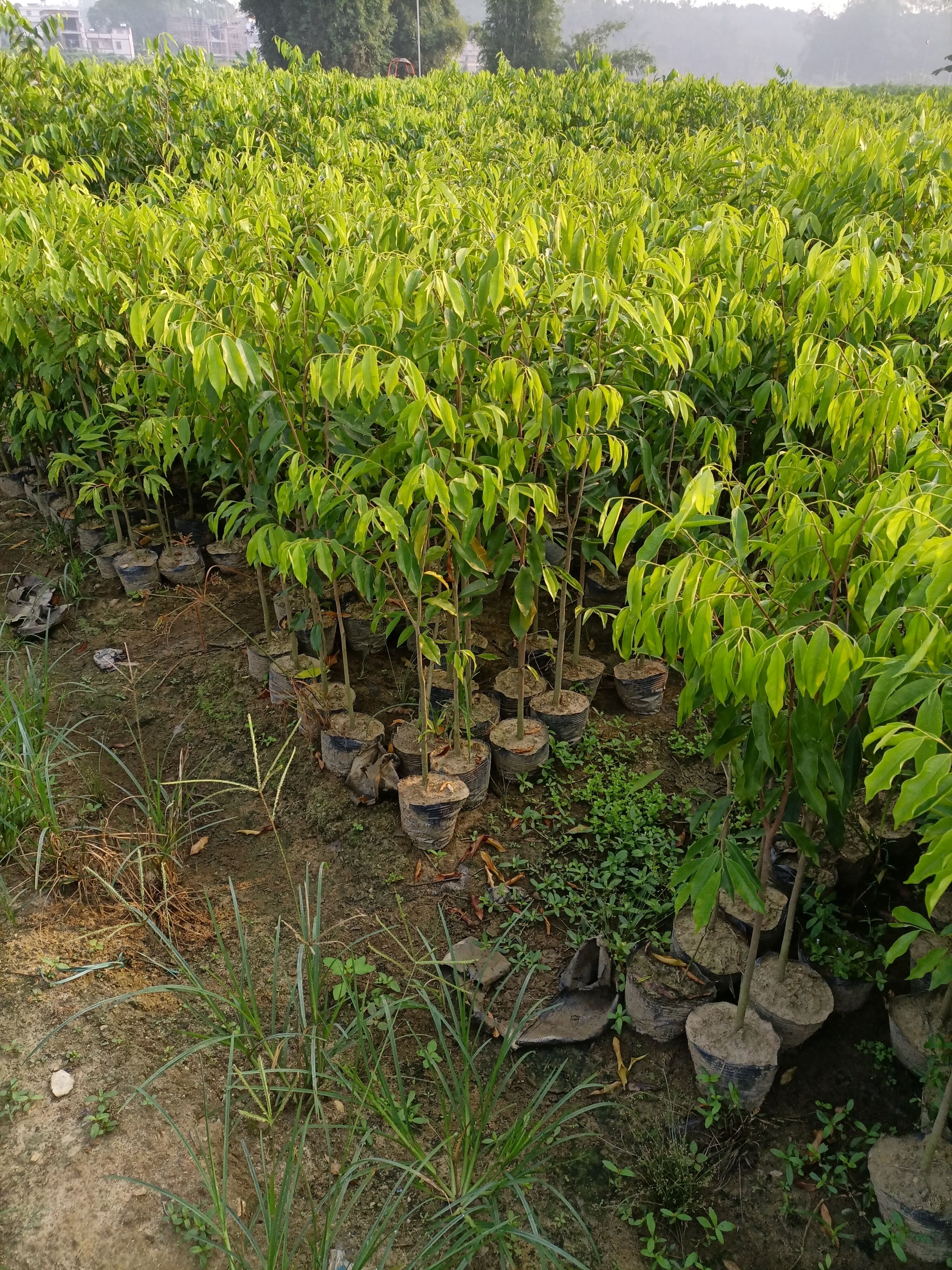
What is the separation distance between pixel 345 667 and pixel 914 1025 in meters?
1.85

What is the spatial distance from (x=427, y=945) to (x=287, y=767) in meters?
0.89

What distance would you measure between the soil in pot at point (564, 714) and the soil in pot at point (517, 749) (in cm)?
4

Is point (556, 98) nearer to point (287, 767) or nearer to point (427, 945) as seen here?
point (287, 767)

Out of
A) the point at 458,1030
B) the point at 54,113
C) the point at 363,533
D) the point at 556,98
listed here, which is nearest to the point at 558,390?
the point at 363,533

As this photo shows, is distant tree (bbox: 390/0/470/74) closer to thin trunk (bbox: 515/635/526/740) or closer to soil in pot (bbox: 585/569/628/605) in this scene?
soil in pot (bbox: 585/569/628/605)

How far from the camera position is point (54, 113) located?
713 centimetres

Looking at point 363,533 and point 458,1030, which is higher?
point 363,533

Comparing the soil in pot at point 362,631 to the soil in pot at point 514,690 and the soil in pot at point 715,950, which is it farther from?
the soil in pot at point 715,950

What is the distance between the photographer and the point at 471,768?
273cm

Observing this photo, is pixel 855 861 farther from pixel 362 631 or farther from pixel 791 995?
pixel 362 631

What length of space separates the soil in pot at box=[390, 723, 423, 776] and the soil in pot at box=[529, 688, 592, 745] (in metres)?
0.42

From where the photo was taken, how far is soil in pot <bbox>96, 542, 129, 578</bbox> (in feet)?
13.6

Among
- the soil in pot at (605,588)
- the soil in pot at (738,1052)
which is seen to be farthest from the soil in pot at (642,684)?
the soil in pot at (738,1052)

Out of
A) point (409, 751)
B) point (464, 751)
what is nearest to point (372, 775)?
point (409, 751)
